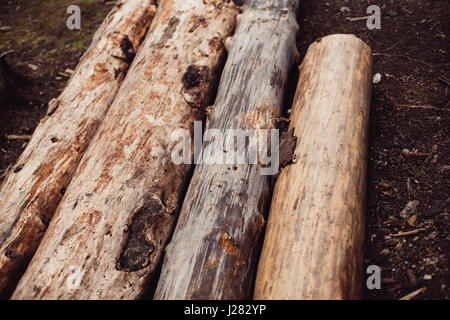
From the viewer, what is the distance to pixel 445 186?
8.46 feet

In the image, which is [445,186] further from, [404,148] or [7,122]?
[7,122]

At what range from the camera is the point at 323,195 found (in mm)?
2057

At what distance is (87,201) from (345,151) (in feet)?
5.69

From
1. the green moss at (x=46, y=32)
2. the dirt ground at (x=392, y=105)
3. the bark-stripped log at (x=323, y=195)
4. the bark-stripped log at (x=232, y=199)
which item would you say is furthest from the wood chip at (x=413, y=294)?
the green moss at (x=46, y=32)

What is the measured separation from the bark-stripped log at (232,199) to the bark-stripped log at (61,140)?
3.36 feet

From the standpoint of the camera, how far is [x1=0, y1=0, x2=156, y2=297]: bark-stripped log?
7.55 feet

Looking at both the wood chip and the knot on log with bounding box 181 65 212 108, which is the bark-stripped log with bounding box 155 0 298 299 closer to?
the knot on log with bounding box 181 65 212 108

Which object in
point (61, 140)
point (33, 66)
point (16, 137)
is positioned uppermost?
point (61, 140)

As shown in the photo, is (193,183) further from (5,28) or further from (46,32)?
(5,28)

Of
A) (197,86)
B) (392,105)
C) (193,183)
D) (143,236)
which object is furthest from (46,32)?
(392,105)

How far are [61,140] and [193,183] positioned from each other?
1.23 meters

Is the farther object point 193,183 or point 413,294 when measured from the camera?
point 193,183

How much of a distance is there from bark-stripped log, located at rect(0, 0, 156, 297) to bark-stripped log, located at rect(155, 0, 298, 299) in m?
1.02

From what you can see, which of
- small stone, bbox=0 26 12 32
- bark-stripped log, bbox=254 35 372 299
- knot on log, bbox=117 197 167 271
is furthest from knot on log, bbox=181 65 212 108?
small stone, bbox=0 26 12 32
